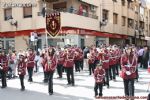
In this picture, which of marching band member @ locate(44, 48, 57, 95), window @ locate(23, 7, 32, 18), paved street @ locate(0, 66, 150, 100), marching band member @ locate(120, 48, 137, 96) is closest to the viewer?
marching band member @ locate(120, 48, 137, 96)

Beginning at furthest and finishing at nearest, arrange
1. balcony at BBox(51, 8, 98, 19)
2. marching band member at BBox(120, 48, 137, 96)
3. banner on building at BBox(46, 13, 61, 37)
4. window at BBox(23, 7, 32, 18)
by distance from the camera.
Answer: window at BBox(23, 7, 32, 18) < balcony at BBox(51, 8, 98, 19) < banner on building at BBox(46, 13, 61, 37) < marching band member at BBox(120, 48, 137, 96)

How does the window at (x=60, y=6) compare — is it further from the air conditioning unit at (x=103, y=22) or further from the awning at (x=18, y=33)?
the air conditioning unit at (x=103, y=22)

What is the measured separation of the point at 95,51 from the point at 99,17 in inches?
730

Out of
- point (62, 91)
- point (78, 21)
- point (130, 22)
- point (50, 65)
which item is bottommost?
point (62, 91)

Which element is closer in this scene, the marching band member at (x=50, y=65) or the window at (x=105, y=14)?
the marching band member at (x=50, y=65)

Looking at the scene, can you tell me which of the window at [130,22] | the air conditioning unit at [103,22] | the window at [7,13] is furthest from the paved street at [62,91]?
the window at [130,22]

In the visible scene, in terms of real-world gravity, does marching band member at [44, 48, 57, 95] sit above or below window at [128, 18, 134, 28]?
below

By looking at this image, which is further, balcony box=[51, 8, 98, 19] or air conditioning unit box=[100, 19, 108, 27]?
air conditioning unit box=[100, 19, 108, 27]

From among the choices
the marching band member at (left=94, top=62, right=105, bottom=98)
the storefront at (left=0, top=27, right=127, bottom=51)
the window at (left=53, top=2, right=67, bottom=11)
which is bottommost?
the marching band member at (left=94, top=62, right=105, bottom=98)

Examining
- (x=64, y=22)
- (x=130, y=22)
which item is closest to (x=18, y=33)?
(x=64, y=22)

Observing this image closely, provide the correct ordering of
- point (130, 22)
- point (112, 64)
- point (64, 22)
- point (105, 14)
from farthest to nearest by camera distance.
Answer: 1. point (130, 22)
2. point (105, 14)
3. point (64, 22)
4. point (112, 64)

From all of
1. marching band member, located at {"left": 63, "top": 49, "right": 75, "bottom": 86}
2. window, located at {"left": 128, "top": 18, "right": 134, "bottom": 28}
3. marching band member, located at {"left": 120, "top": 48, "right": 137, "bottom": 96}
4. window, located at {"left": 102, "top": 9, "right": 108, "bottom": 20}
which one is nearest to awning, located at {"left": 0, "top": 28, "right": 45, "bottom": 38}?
window, located at {"left": 102, "top": 9, "right": 108, "bottom": 20}

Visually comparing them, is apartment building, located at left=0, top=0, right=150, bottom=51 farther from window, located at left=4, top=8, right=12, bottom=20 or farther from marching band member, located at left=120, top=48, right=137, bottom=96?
marching band member, located at left=120, top=48, right=137, bottom=96

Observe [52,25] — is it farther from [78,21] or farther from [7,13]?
[7,13]
